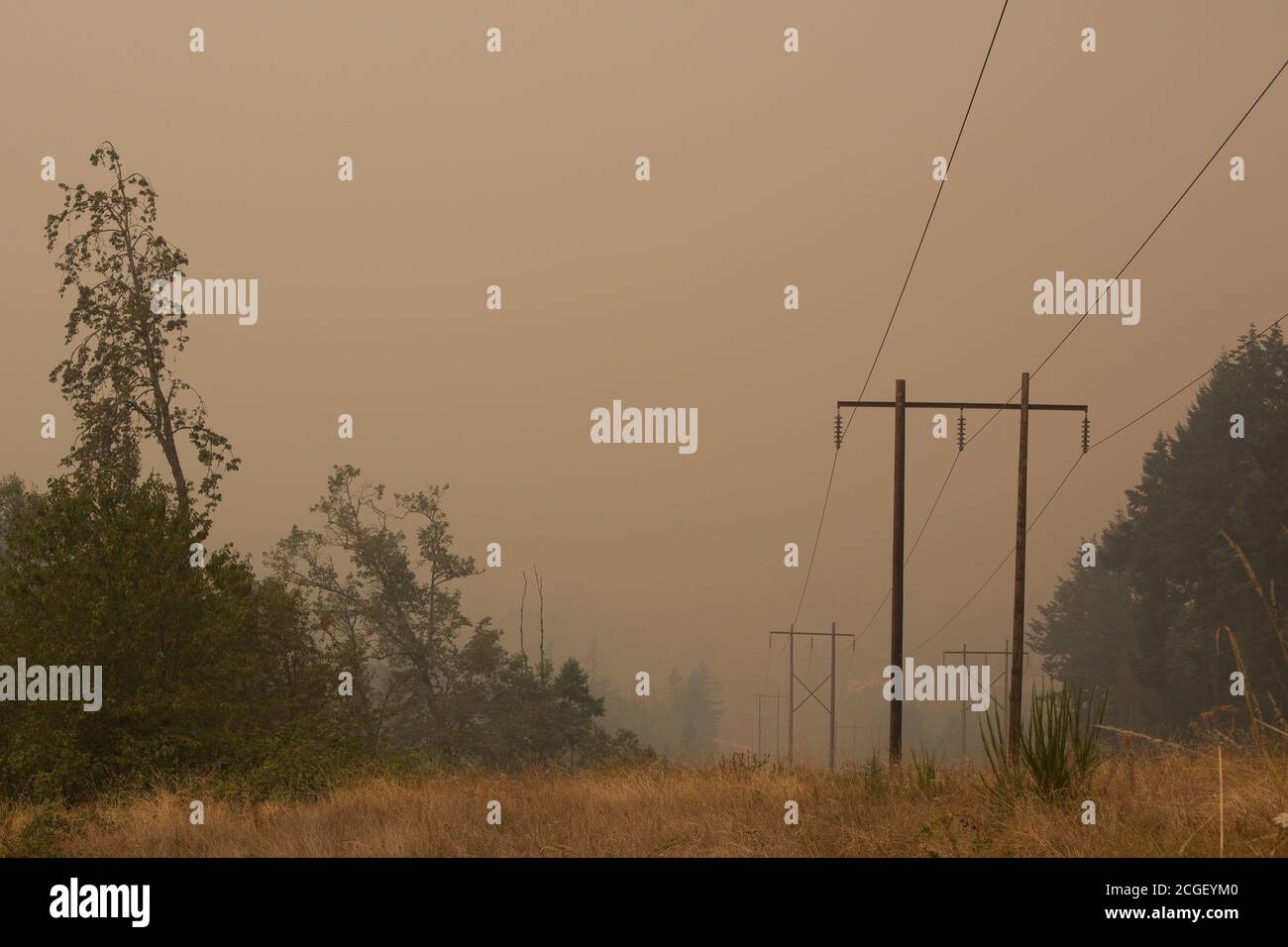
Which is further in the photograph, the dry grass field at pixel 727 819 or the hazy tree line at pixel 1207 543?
the hazy tree line at pixel 1207 543

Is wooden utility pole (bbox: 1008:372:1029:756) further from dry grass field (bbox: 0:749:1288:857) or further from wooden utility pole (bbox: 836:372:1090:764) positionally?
dry grass field (bbox: 0:749:1288:857)

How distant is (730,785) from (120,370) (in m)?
21.7

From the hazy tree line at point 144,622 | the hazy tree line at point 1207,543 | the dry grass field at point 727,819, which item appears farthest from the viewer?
the hazy tree line at point 1207,543

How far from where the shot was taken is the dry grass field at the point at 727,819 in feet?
25.9

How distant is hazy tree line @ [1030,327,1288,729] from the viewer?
53.8 m

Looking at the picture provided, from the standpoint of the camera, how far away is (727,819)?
10398 millimetres

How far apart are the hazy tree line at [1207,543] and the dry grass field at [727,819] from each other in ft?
146

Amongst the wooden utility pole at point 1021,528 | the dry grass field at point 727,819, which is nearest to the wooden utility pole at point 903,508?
the wooden utility pole at point 1021,528

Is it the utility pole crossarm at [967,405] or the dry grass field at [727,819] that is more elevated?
the utility pole crossarm at [967,405]

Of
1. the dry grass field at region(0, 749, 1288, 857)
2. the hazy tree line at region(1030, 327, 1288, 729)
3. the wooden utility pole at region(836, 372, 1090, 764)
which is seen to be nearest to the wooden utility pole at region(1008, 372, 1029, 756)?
the wooden utility pole at region(836, 372, 1090, 764)

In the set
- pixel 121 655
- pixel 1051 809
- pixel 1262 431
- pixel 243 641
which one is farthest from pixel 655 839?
pixel 1262 431

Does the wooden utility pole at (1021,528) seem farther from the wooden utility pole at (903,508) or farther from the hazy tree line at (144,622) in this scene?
the hazy tree line at (144,622)

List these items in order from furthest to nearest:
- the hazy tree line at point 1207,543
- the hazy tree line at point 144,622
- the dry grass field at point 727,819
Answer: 1. the hazy tree line at point 1207,543
2. the hazy tree line at point 144,622
3. the dry grass field at point 727,819

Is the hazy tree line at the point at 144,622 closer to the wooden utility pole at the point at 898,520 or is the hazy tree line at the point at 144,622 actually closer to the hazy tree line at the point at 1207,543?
the wooden utility pole at the point at 898,520
